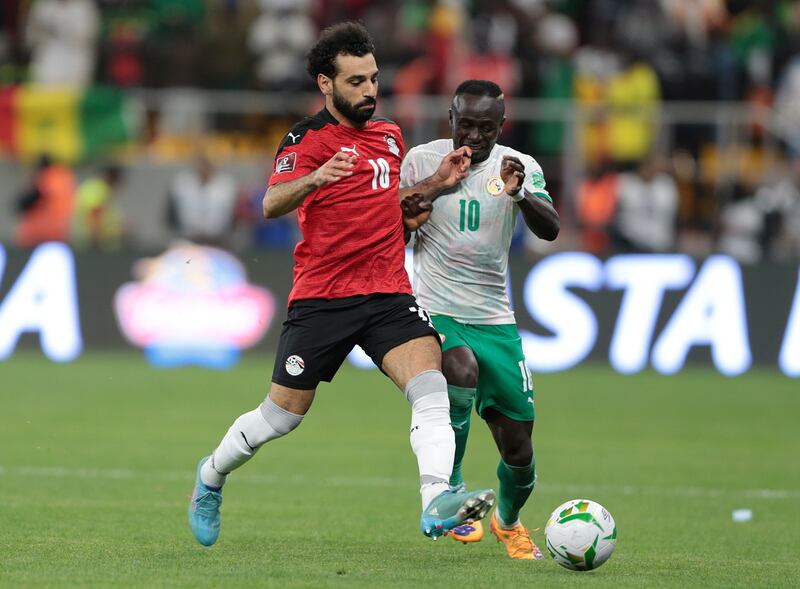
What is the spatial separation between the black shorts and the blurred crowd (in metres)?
11.7

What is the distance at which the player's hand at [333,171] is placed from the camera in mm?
6867

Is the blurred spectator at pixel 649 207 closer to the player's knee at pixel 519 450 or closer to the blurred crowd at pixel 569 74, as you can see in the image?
the blurred crowd at pixel 569 74

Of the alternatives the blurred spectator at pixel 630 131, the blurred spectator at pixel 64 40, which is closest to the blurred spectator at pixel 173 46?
the blurred spectator at pixel 64 40

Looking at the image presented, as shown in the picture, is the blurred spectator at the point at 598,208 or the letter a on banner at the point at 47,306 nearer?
the letter a on banner at the point at 47,306

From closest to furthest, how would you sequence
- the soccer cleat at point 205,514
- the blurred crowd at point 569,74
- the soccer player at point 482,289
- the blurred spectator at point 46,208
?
1. the soccer cleat at point 205,514
2. the soccer player at point 482,289
3. the blurred crowd at point 569,74
4. the blurred spectator at point 46,208

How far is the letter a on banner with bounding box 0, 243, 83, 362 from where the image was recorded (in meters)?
17.8

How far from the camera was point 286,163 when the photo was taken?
715cm

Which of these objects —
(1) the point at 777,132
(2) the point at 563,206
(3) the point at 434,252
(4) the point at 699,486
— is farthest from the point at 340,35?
(1) the point at 777,132

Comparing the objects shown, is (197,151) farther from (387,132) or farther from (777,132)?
(387,132)

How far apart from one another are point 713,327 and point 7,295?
814cm

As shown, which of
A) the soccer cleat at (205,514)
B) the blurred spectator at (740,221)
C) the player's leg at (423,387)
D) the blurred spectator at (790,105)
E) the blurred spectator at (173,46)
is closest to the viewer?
the player's leg at (423,387)

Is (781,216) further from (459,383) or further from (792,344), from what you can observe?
(459,383)

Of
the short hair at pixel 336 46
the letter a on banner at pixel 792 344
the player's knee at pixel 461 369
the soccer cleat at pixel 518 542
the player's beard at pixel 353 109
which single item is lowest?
the letter a on banner at pixel 792 344

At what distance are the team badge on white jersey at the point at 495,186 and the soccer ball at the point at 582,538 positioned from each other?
1.73m
